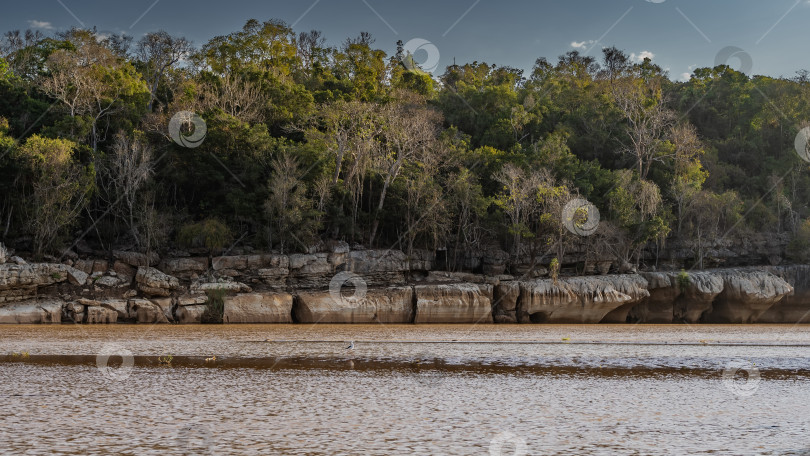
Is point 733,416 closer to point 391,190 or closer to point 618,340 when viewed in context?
point 618,340

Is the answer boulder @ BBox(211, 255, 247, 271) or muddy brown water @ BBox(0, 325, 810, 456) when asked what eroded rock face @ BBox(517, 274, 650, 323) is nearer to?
boulder @ BBox(211, 255, 247, 271)

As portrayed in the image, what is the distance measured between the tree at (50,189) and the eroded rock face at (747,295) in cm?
3312

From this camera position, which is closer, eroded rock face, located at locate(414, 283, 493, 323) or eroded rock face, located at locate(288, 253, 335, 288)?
eroded rock face, located at locate(414, 283, 493, 323)

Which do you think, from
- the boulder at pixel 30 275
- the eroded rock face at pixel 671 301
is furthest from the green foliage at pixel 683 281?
the boulder at pixel 30 275

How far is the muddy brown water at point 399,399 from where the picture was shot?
738cm

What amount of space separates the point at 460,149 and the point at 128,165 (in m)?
19.5

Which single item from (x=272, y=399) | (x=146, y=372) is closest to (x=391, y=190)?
(x=146, y=372)

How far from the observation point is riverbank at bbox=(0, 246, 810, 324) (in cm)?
3058

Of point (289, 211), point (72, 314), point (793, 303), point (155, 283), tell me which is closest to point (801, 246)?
point (793, 303)

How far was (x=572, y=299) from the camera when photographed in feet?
112

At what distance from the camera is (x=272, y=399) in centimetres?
1037

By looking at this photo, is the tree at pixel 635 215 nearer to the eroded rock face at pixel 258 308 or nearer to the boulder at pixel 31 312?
the eroded rock face at pixel 258 308

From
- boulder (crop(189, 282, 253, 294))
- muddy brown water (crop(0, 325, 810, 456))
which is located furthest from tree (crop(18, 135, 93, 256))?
muddy brown water (crop(0, 325, 810, 456))

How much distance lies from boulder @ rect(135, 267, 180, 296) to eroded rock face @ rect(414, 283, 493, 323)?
37.6 ft
